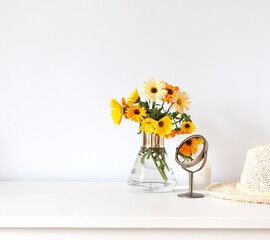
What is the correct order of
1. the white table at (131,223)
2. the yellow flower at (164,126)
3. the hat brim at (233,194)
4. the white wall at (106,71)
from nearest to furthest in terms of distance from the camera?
the white table at (131,223)
the hat brim at (233,194)
the yellow flower at (164,126)
the white wall at (106,71)

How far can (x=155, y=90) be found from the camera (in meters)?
1.13

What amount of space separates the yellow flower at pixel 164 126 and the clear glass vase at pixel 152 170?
0.05 metres

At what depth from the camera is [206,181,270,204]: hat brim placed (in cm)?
97

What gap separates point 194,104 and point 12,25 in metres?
0.76

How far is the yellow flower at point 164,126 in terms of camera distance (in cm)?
110

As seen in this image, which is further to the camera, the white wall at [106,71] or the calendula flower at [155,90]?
the white wall at [106,71]

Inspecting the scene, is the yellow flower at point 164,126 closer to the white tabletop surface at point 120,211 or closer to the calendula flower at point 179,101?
the calendula flower at point 179,101

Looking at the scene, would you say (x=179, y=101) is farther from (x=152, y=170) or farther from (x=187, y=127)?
(x=152, y=170)

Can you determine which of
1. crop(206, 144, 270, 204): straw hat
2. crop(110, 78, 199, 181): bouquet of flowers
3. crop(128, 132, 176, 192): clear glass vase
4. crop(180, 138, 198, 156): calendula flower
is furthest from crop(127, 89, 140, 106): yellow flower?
crop(206, 144, 270, 204): straw hat

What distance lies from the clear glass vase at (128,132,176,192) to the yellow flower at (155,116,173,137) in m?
0.05

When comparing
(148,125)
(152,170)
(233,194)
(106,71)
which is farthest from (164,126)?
(106,71)

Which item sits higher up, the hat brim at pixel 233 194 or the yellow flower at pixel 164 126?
the yellow flower at pixel 164 126

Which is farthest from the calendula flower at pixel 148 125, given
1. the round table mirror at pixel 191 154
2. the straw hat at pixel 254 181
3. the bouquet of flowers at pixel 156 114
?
the straw hat at pixel 254 181

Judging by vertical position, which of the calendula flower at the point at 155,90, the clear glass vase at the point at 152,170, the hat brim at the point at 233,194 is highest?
the calendula flower at the point at 155,90
